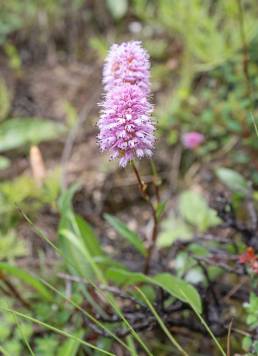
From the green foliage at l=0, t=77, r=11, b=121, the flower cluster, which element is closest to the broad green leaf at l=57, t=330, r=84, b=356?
the flower cluster

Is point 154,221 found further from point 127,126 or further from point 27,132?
point 27,132

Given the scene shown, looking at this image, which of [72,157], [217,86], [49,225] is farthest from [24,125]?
[217,86]

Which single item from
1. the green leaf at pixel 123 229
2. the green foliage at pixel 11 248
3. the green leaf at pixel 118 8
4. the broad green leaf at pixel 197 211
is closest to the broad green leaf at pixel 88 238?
the green leaf at pixel 123 229

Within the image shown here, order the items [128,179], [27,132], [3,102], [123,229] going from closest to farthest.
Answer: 1. [123,229]
2. [128,179]
3. [27,132]
4. [3,102]

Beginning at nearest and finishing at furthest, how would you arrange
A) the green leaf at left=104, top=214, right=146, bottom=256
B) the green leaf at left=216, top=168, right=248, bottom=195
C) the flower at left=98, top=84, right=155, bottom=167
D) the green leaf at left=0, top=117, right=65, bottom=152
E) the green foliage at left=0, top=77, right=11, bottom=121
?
the flower at left=98, top=84, right=155, bottom=167
the green leaf at left=104, top=214, right=146, bottom=256
the green leaf at left=216, top=168, right=248, bottom=195
the green leaf at left=0, top=117, right=65, bottom=152
the green foliage at left=0, top=77, right=11, bottom=121

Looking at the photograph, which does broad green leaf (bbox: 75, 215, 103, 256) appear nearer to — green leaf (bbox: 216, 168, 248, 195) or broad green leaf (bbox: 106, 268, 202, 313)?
broad green leaf (bbox: 106, 268, 202, 313)

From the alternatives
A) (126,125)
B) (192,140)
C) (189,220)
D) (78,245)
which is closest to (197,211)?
(189,220)

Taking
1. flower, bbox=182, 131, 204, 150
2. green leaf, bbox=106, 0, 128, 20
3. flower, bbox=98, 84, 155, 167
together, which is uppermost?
green leaf, bbox=106, 0, 128, 20
